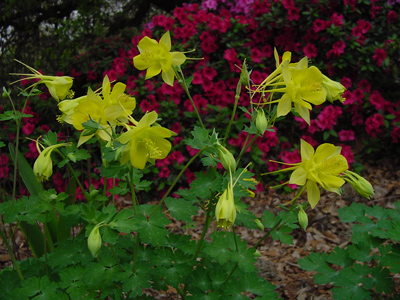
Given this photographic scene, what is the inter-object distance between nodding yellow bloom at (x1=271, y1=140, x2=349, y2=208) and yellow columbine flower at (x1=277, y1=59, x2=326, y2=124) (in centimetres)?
13

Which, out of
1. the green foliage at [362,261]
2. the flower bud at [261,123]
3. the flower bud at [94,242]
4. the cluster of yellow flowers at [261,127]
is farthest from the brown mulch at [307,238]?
the flower bud at [261,123]

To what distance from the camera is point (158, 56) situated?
1507 mm

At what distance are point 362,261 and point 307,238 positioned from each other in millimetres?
1437

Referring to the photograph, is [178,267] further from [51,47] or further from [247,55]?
[51,47]

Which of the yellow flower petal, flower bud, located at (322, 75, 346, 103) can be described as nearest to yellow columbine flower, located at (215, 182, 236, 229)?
the yellow flower petal

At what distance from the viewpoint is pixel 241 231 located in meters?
3.53

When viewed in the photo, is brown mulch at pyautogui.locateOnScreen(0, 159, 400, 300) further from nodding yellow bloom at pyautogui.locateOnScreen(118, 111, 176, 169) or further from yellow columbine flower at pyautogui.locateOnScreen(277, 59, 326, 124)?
yellow columbine flower at pyautogui.locateOnScreen(277, 59, 326, 124)

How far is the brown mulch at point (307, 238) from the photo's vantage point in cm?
250

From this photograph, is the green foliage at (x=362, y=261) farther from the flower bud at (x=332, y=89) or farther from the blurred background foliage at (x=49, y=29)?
the blurred background foliage at (x=49, y=29)

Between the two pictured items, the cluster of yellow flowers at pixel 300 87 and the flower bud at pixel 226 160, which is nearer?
the flower bud at pixel 226 160

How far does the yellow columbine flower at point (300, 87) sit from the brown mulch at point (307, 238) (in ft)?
4.76

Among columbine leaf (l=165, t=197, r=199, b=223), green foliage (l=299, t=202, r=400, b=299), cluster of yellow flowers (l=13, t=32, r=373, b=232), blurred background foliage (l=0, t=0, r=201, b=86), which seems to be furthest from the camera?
blurred background foliage (l=0, t=0, r=201, b=86)

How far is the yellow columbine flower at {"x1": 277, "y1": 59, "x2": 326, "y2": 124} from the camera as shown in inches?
51.4

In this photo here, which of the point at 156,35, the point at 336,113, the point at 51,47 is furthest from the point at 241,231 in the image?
the point at 51,47
